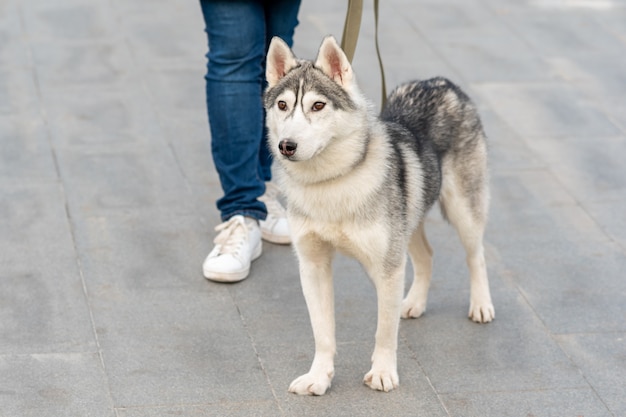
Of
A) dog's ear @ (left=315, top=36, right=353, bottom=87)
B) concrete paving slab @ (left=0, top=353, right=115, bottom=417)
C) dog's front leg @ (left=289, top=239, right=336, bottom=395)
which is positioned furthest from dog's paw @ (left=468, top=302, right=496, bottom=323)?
concrete paving slab @ (left=0, top=353, right=115, bottom=417)

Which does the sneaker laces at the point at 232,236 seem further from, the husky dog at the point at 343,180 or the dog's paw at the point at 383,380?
the dog's paw at the point at 383,380

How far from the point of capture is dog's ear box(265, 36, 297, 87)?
13.9 feet

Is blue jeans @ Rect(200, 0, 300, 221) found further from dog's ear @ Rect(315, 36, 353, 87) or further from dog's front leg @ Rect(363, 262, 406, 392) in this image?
dog's front leg @ Rect(363, 262, 406, 392)

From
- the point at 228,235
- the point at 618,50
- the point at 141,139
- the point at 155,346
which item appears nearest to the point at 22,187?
the point at 141,139

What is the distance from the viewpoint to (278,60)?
4.29 metres

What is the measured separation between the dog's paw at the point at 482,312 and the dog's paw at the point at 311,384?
3.21 ft

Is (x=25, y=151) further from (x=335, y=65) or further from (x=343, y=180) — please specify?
(x=335, y=65)

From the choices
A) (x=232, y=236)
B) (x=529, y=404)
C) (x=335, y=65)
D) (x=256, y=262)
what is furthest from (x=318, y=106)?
(x=256, y=262)

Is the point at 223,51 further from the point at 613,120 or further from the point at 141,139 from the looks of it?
the point at 613,120

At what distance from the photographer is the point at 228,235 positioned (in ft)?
18.3

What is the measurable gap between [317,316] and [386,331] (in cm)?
29

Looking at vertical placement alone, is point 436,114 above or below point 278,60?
below

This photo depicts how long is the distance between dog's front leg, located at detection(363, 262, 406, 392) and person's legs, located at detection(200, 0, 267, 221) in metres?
1.41

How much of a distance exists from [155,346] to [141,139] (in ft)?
8.02
